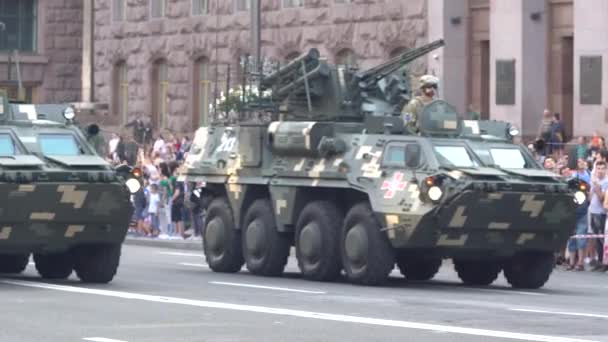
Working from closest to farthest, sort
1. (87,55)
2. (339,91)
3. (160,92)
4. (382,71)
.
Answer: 1. (339,91)
2. (382,71)
3. (160,92)
4. (87,55)

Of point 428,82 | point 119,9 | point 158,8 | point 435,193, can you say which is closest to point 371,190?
point 435,193

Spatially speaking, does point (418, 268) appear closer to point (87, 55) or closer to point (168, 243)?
point (168, 243)

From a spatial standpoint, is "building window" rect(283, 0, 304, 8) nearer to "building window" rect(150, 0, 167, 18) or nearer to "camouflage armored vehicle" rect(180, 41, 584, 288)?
"building window" rect(150, 0, 167, 18)

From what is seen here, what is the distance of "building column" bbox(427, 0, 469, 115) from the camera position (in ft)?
131

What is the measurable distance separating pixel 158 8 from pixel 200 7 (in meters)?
2.42

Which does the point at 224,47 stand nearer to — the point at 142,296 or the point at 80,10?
the point at 80,10

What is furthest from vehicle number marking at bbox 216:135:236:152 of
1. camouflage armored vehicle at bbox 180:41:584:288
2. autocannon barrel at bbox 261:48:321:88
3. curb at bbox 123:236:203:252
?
curb at bbox 123:236:203:252

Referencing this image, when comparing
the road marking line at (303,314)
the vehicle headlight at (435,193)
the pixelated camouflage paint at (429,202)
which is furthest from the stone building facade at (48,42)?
the vehicle headlight at (435,193)

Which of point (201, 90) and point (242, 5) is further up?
point (242, 5)

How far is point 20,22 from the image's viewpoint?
59094 mm

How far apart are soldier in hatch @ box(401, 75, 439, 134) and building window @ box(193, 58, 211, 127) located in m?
24.0

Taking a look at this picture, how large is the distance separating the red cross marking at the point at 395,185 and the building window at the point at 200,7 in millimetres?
26213

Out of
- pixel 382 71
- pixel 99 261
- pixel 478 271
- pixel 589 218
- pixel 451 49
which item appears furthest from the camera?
pixel 451 49

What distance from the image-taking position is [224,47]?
48062 millimetres
